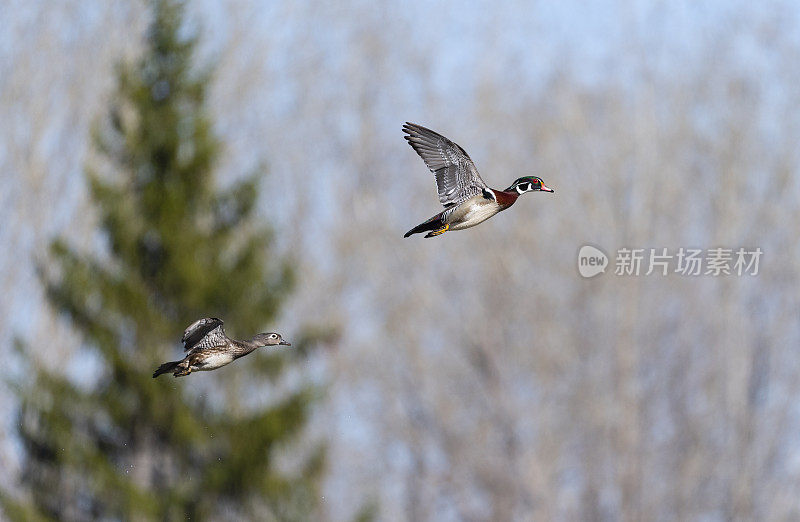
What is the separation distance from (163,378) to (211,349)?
1040 cm

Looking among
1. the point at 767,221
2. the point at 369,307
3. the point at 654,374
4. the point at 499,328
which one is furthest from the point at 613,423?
the point at 369,307

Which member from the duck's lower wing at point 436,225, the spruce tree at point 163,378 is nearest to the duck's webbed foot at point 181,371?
the duck's lower wing at point 436,225

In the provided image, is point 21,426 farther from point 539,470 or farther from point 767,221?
point 767,221

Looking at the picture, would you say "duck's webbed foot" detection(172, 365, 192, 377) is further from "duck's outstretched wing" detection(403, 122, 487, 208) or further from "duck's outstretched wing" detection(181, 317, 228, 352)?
"duck's outstretched wing" detection(403, 122, 487, 208)

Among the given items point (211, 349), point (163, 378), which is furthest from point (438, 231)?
point (163, 378)

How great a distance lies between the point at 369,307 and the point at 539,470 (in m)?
5.31

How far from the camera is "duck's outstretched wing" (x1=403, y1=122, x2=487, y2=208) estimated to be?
70.8 inches

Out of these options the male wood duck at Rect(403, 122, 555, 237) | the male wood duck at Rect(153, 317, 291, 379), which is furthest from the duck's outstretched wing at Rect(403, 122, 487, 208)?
the male wood duck at Rect(153, 317, 291, 379)

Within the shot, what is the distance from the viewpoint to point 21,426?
12.5 metres

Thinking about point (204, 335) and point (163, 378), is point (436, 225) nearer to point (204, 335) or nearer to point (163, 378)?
point (204, 335)

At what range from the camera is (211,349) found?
5.78ft

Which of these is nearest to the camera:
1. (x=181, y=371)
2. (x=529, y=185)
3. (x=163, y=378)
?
(x=181, y=371)

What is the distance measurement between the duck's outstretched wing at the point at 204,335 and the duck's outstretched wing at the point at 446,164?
0.40 metres

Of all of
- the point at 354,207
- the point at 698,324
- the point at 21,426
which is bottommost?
the point at 21,426
